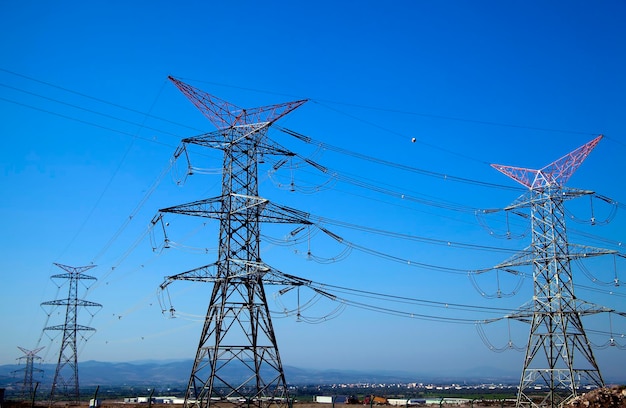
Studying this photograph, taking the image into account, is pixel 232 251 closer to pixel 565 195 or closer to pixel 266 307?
pixel 266 307

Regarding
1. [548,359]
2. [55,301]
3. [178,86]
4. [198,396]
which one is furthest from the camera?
[55,301]

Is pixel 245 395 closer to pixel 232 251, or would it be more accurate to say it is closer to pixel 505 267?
pixel 232 251

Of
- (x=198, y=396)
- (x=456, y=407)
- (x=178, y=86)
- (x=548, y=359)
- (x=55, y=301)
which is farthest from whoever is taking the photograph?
(x=55, y=301)

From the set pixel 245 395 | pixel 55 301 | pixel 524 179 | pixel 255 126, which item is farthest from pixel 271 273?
pixel 55 301

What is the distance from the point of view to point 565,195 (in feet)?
167

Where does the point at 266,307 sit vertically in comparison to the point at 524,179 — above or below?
below

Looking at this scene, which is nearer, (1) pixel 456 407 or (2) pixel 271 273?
(2) pixel 271 273

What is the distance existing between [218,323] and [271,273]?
463 cm

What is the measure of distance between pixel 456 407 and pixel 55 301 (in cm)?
4570

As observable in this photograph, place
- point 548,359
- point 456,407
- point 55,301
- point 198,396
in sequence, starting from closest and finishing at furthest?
point 198,396
point 548,359
point 456,407
point 55,301

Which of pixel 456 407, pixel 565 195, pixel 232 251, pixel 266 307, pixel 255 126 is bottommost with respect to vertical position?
pixel 456 407

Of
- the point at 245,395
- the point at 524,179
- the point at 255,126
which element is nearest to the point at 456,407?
the point at 524,179

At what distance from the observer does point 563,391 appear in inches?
1973

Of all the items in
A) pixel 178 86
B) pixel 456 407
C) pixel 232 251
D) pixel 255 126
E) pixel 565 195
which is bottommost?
pixel 456 407
